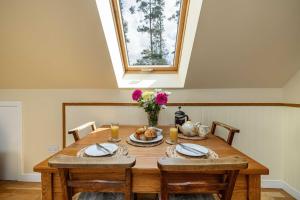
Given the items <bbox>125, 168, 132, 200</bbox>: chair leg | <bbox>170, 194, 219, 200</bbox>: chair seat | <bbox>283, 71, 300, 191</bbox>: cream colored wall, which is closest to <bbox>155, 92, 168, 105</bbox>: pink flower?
<bbox>170, 194, 219, 200</bbox>: chair seat

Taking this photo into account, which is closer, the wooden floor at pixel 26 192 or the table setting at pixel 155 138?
Answer: the table setting at pixel 155 138

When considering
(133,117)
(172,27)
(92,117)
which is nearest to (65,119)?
(92,117)

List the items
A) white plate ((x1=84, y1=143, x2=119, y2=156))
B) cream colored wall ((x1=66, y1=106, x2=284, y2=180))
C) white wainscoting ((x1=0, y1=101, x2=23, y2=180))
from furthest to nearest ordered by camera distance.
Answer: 1. white wainscoting ((x1=0, y1=101, x2=23, y2=180))
2. cream colored wall ((x1=66, y1=106, x2=284, y2=180))
3. white plate ((x1=84, y1=143, x2=119, y2=156))

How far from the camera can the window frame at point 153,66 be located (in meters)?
2.03

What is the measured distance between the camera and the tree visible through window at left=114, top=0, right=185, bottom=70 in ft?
6.88

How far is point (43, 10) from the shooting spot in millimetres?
1667

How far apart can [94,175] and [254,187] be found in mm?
881

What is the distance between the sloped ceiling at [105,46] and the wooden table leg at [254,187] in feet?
4.06

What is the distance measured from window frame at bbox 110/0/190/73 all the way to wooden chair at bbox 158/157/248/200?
163cm

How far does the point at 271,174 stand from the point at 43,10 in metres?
2.97

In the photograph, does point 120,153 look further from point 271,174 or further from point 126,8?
point 271,174

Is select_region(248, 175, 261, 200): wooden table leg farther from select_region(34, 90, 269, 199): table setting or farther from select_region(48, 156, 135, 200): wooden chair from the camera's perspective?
select_region(48, 156, 135, 200): wooden chair

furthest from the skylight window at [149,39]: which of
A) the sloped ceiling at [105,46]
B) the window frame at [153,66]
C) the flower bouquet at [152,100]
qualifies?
the flower bouquet at [152,100]

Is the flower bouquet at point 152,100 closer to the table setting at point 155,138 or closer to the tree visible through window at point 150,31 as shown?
the table setting at point 155,138
